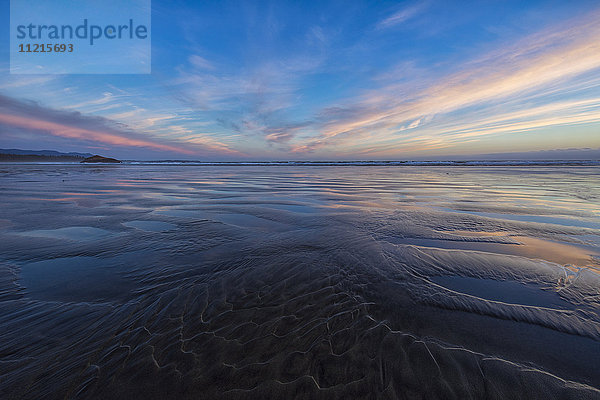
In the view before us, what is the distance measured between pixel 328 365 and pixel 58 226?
6.75 meters

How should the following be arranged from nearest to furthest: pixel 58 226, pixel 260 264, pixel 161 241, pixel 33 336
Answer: pixel 33 336 < pixel 260 264 < pixel 161 241 < pixel 58 226

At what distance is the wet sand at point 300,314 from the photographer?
1607 millimetres

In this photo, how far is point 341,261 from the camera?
3.46 metres

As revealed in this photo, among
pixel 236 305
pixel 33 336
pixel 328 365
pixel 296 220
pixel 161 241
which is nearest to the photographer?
pixel 328 365

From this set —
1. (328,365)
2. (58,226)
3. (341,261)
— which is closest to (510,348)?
(328,365)

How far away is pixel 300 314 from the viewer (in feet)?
7.61

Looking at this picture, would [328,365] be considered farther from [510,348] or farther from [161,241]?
[161,241]

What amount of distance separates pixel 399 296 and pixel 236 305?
1.86 metres

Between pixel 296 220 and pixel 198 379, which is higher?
pixel 296 220

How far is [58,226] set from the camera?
16.8ft

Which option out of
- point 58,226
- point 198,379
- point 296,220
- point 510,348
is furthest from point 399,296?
point 58,226

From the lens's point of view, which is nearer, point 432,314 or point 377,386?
point 377,386

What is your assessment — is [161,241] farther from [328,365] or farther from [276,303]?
[328,365]

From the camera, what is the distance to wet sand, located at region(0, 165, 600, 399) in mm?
1607
